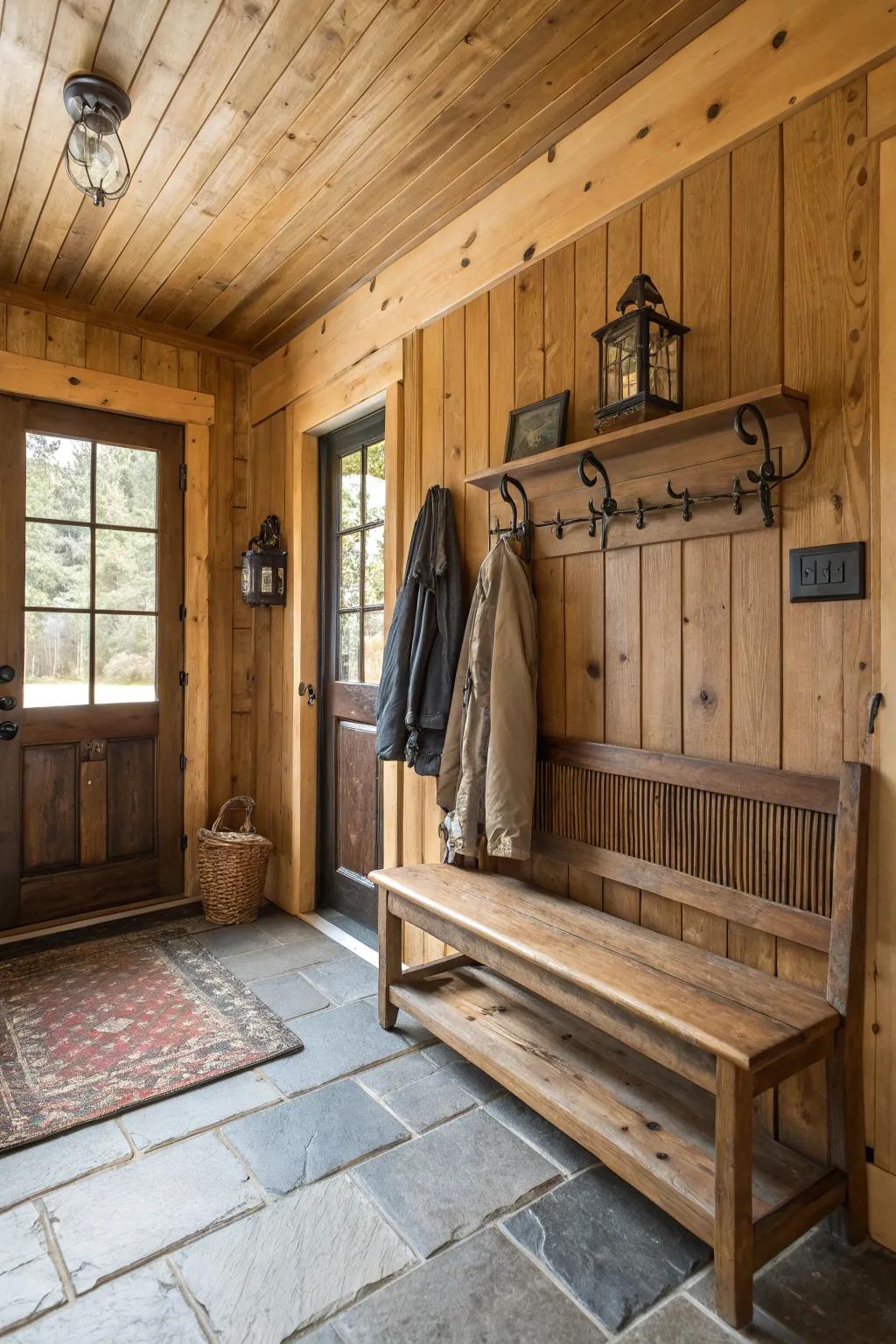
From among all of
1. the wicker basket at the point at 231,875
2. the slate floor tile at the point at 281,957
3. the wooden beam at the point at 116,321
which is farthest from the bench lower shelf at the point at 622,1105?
the wooden beam at the point at 116,321

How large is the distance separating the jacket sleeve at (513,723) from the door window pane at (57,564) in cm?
203

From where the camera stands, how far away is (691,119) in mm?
1815

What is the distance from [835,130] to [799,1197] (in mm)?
2064

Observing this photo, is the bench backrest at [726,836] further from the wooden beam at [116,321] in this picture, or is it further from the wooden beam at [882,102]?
the wooden beam at [116,321]

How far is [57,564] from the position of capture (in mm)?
3229

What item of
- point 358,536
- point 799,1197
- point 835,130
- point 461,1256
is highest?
point 835,130

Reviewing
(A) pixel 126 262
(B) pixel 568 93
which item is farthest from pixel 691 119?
(A) pixel 126 262

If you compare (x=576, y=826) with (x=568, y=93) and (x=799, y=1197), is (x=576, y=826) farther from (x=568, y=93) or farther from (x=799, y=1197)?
(x=568, y=93)

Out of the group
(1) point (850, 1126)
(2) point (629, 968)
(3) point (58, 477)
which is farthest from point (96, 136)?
(1) point (850, 1126)

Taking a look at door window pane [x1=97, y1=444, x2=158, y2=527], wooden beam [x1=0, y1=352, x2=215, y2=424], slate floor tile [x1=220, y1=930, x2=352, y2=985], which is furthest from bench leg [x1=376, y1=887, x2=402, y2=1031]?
wooden beam [x1=0, y1=352, x2=215, y2=424]

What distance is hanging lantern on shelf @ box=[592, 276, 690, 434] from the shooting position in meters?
1.75

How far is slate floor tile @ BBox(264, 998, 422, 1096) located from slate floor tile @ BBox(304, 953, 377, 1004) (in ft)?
0.29

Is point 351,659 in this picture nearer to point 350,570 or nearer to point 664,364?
point 350,570

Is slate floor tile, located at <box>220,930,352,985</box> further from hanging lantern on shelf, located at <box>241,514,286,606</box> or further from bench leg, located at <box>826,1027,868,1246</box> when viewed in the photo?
bench leg, located at <box>826,1027,868,1246</box>
